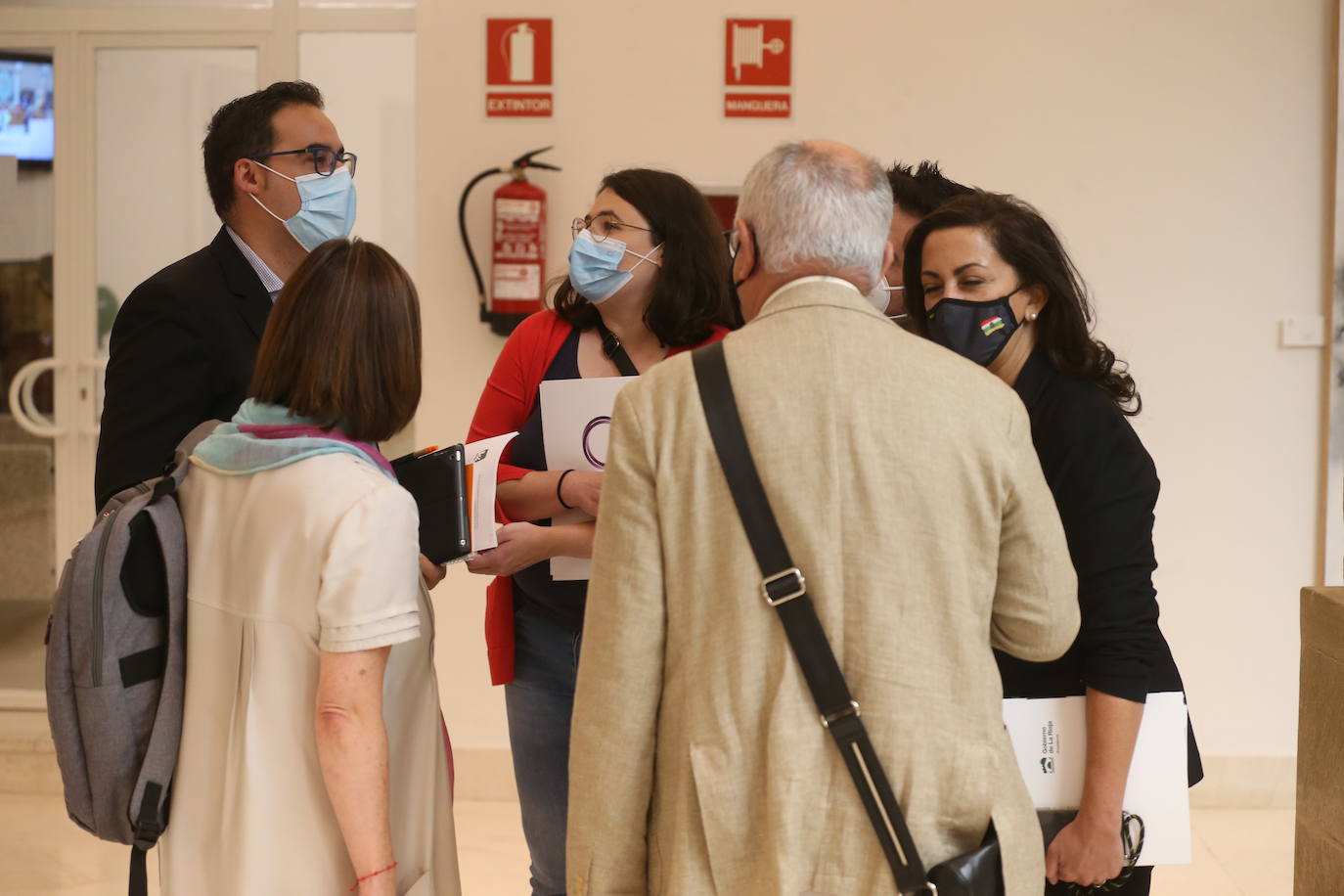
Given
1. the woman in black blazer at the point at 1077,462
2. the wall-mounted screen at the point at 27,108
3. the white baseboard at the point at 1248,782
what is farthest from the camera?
the wall-mounted screen at the point at 27,108

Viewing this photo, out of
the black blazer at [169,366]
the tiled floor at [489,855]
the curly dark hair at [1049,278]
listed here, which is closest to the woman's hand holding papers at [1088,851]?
the curly dark hair at [1049,278]

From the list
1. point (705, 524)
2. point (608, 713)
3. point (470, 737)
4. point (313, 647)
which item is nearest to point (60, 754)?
point (313, 647)

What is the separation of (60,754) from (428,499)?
581mm

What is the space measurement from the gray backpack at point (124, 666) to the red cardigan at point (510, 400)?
68cm

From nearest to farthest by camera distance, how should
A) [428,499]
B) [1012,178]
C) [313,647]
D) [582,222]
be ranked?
[313,647] → [428,499] → [582,222] → [1012,178]

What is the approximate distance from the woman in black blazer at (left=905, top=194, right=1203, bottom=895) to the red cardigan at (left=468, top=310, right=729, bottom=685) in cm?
55

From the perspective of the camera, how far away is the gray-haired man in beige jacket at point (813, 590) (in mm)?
1269

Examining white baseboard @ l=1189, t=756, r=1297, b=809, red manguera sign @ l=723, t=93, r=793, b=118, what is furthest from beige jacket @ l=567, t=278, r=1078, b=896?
white baseboard @ l=1189, t=756, r=1297, b=809

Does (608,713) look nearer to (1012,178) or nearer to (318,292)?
(318,292)

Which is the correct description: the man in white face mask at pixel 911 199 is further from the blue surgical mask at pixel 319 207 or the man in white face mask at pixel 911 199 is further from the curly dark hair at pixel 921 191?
the blue surgical mask at pixel 319 207

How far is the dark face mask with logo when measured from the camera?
5.55ft

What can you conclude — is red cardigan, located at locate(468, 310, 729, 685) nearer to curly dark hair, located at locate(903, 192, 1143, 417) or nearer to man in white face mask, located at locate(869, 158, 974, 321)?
man in white face mask, located at locate(869, 158, 974, 321)

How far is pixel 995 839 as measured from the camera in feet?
4.23

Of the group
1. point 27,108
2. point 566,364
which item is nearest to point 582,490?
point 566,364
